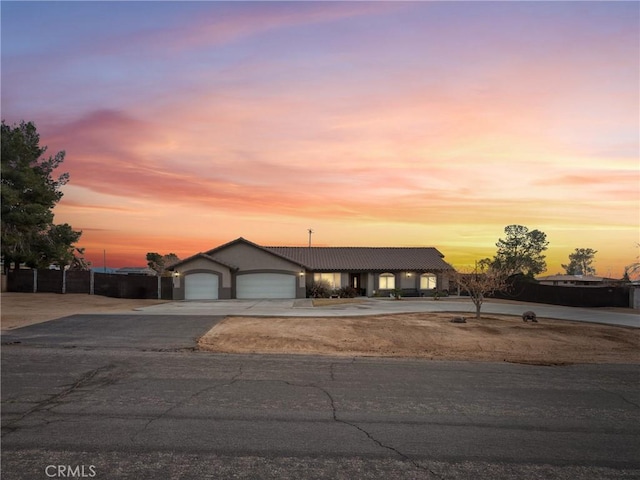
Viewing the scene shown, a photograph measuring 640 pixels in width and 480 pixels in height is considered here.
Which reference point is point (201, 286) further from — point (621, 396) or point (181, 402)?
point (621, 396)

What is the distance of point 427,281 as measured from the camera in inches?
1905

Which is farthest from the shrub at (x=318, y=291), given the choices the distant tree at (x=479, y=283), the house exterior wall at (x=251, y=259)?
the distant tree at (x=479, y=283)

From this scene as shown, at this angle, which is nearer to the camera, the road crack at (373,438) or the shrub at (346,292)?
the road crack at (373,438)

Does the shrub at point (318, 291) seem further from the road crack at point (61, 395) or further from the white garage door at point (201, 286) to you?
the road crack at point (61, 395)

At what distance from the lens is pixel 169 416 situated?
7797 mm

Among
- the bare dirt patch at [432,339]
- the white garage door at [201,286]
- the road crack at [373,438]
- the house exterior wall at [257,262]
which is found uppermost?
the house exterior wall at [257,262]

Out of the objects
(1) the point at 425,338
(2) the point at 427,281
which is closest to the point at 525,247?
(2) the point at 427,281

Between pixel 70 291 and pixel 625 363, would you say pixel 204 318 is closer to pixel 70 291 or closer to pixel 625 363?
pixel 625 363

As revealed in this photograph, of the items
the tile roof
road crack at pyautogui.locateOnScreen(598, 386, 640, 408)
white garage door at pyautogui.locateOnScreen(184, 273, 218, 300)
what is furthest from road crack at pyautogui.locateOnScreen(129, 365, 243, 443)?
the tile roof

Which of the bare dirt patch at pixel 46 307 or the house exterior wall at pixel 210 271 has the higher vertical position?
the house exterior wall at pixel 210 271

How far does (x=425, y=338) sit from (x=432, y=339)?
289mm

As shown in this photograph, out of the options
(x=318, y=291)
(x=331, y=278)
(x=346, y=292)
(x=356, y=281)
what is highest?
(x=331, y=278)

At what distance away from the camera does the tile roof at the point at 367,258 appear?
157 feet

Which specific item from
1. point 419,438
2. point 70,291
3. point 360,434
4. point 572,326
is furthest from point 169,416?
point 70,291
